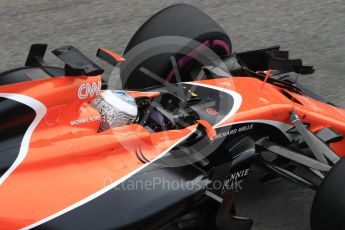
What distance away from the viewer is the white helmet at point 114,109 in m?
3.45

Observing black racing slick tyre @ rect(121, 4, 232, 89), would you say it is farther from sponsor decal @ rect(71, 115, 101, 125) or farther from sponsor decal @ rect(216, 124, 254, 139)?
sponsor decal @ rect(71, 115, 101, 125)

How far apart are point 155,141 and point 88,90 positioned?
0.46 m

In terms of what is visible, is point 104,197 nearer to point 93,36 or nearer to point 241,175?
point 241,175

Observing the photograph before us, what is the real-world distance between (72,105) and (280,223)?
1550mm

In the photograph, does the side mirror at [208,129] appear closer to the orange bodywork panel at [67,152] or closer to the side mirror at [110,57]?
the orange bodywork panel at [67,152]

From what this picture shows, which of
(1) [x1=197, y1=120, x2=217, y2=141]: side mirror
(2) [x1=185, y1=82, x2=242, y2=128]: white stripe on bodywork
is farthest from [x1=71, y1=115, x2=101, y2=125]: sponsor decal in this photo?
(2) [x1=185, y1=82, x2=242, y2=128]: white stripe on bodywork

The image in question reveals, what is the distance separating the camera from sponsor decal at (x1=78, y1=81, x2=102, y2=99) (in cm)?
328

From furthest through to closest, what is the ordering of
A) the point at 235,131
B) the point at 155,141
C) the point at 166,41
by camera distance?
the point at 166,41
the point at 235,131
the point at 155,141

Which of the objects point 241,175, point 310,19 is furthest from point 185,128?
point 310,19

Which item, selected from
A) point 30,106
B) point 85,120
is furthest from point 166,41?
point 30,106

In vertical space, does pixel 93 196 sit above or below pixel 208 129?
below

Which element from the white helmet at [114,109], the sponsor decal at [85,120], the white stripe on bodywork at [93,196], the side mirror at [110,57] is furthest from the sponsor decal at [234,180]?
the side mirror at [110,57]

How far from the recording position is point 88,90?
3.32 metres

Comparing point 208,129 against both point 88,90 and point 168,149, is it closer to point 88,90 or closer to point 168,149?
point 168,149
